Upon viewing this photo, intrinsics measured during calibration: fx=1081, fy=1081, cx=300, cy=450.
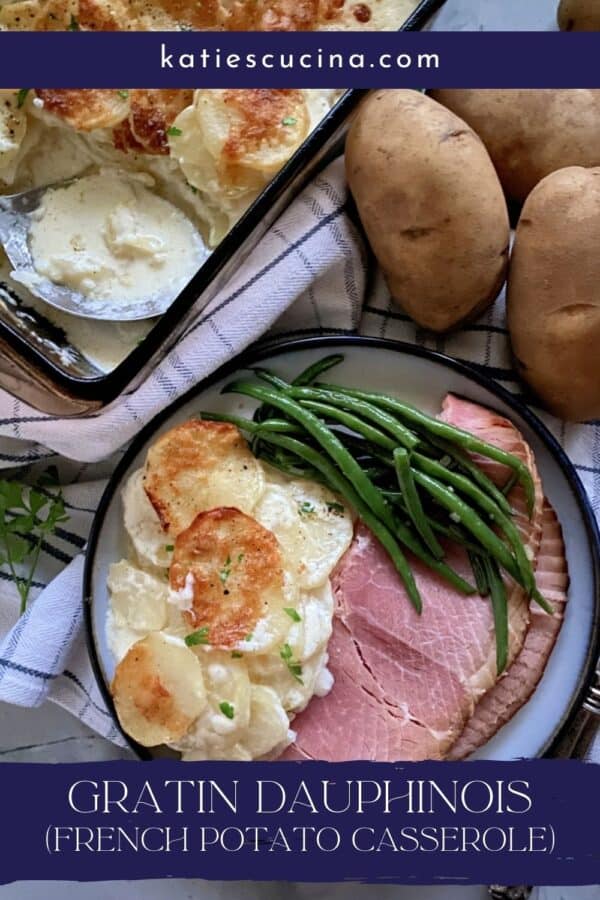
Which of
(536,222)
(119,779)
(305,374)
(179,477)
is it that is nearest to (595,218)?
(536,222)

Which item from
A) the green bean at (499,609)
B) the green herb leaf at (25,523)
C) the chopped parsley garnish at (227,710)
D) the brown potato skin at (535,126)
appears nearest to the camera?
the chopped parsley garnish at (227,710)

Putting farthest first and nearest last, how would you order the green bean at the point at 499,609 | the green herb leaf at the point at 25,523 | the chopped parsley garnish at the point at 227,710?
the green herb leaf at the point at 25,523 → the green bean at the point at 499,609 → the chopped parsley garnish at the point at 227,710

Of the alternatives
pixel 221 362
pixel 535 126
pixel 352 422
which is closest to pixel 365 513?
pixel 352 422

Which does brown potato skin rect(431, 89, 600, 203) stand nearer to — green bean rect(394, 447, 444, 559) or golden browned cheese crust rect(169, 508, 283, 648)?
green bean rect(394, 447, 444, 559)

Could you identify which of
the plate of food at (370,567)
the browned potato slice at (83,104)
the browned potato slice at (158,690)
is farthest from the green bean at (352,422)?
the browned potato slice at (83,104)

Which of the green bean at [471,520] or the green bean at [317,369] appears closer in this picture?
the green bean at [471,520]

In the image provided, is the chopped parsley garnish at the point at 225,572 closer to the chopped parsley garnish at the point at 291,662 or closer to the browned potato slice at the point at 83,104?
the chopped parsley garnish at the point at 291,662

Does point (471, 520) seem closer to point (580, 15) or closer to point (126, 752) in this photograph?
point (126, 752)
